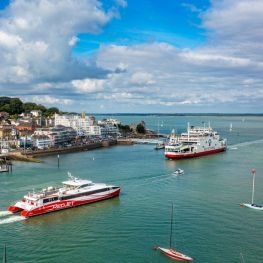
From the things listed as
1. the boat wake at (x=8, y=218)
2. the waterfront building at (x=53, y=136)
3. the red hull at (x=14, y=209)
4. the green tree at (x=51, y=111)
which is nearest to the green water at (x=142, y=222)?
the boat wake at (x=8, y=218)

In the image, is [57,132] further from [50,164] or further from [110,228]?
[110,228]

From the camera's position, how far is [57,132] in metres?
63.5

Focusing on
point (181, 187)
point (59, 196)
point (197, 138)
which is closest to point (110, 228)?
point (59, 196)

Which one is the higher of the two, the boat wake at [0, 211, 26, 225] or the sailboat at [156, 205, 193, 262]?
the boat wake at [0, 211, 26, 225]

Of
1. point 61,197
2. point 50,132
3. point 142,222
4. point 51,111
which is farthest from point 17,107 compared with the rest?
point 142,222

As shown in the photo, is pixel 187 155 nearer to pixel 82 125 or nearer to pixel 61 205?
pixel 61 205

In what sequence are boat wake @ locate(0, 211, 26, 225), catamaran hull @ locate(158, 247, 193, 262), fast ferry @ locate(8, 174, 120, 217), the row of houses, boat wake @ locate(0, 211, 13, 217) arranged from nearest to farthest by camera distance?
catamaran hull @ locate(158, 247, 193, 262) → boat wake @ locate(0, 211, 26, 225) → boat wake @ locate(0, 211, 13, 217) → fast ferry @ locate(8, 174, 120, 217) → the row of houses

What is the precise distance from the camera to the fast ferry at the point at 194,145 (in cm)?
4975

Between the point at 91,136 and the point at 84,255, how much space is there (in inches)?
2286

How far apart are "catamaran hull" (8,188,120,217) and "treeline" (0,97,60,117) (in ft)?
229

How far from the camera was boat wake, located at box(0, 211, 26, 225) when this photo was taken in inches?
867

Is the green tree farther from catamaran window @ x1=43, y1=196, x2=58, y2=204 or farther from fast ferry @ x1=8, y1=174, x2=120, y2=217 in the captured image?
catamaran window @ x1=43, y1=196, x2=58, y2=204

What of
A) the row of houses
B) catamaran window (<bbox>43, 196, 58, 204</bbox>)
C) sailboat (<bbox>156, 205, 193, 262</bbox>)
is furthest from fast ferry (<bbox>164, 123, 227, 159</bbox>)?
sailboat (<bbox>156, 205, 193, 262</bbox>)

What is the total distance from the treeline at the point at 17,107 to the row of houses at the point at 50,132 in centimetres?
629
